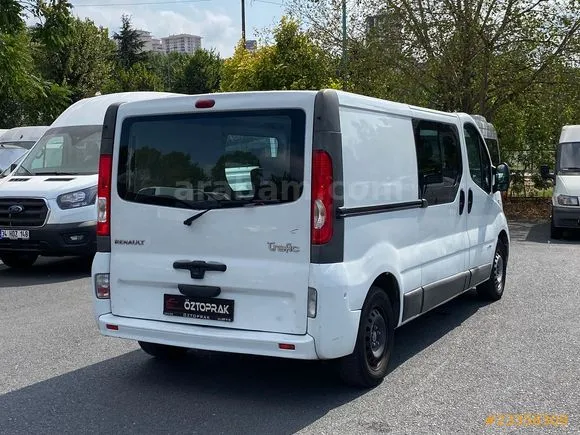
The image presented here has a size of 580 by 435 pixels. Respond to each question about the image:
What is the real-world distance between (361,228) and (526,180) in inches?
686

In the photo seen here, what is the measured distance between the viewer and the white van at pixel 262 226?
4707mm

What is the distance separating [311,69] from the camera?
21297 millimetres

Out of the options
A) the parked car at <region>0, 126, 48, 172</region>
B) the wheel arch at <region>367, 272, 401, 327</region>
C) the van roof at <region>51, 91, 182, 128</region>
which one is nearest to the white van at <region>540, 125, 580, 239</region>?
the van roof at <region>51, 91, 182, 128</region>

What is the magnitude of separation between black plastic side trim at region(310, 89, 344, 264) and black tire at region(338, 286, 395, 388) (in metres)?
0.59

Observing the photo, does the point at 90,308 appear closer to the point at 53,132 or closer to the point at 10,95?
the point at 53,132

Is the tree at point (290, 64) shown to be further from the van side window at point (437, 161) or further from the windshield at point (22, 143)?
the van side window at point (437, 161)

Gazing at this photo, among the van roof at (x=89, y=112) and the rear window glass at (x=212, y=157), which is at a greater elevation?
the van roof at (x=89, y=112)

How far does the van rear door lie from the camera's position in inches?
187

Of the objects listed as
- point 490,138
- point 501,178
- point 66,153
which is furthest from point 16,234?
point 490,138

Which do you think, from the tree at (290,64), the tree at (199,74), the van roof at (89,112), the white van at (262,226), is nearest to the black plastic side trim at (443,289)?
the white van at (262,226)

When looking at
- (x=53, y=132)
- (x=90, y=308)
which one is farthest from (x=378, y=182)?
(x=53, y=132)

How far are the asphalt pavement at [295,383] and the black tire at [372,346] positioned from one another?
0.39 feet

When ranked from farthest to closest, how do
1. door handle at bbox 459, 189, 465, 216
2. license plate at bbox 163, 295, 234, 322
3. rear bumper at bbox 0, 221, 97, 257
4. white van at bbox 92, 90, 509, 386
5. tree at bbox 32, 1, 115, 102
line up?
tree at bbox 32, 1, 115, 102, rear bumper at bbox 0, 221, 97, 257, door handle at bbox 459, 189, 465, 216, license plate at bbox 163, 295, 234, 322, white van at bbox 92, 90, 509, 386

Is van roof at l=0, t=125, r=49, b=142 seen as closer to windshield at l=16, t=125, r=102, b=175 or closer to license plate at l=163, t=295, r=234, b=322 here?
windshield at l=16, t=125, r=102, b=175
